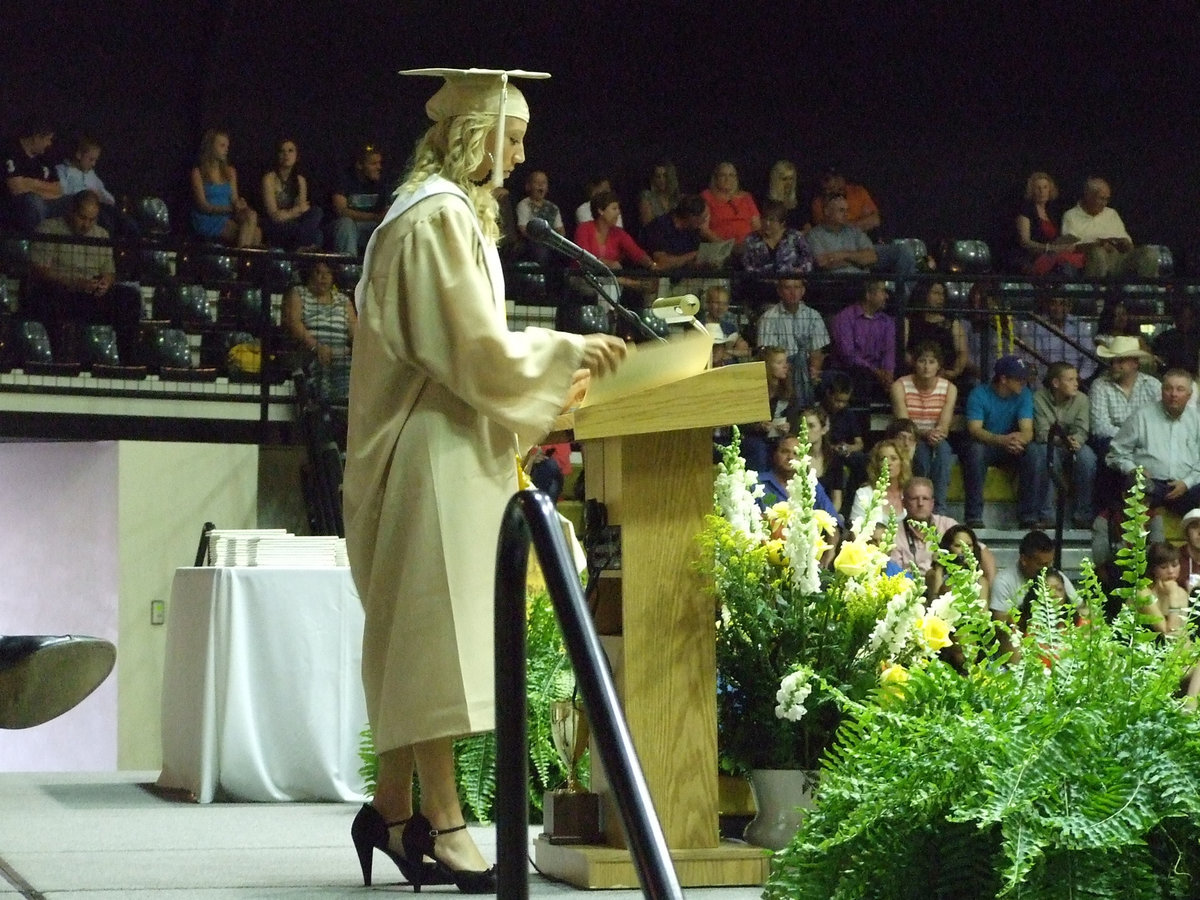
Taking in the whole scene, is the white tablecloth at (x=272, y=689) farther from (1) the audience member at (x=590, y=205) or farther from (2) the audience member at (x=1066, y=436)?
(1) the audience member at (x=590, y=205)

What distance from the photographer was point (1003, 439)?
33.0ft

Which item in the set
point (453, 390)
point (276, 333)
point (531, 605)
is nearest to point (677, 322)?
point (453, 390)

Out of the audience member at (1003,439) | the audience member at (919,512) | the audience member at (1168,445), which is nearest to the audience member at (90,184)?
the audience member at (919,512)

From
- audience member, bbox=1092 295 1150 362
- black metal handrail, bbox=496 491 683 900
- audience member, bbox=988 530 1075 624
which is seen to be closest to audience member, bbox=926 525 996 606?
audience member, bbox=988 530 1075 624

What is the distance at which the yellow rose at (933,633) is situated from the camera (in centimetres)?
355

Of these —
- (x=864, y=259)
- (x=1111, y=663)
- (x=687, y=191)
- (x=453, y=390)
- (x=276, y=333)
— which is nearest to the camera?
(x=1111, y=663)

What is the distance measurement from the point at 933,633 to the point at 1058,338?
776 cm

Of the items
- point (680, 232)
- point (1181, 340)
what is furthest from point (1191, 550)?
point (680, 232)

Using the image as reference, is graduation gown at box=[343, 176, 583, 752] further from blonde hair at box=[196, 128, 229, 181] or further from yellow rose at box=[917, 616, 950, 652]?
blonde hair at box=[196, 128, 229, 181]

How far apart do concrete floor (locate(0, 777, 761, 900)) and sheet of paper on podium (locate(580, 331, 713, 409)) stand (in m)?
0.90

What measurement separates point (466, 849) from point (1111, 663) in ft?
4.38

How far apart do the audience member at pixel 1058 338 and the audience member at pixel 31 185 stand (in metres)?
5.71

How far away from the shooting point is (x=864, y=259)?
467 inches

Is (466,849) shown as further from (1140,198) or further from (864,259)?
(1140,198)
